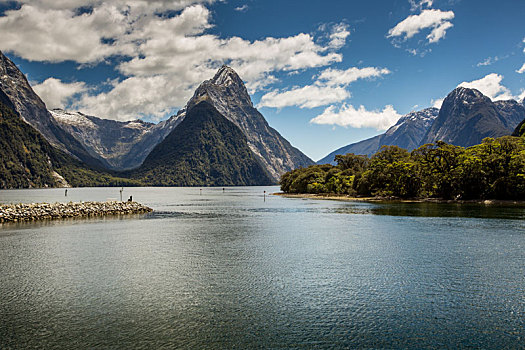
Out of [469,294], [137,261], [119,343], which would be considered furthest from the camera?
[137,261]

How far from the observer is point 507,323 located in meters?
21.9

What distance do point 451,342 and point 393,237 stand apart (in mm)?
36595

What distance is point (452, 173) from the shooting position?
137 meters

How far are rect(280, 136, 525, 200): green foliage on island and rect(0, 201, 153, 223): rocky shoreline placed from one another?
103 m

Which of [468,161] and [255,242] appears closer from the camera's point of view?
[255,242]

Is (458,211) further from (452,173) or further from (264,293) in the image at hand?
(264,293)

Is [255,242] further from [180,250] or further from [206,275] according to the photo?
[206,275]

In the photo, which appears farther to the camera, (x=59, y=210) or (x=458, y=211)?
(x=458, y=211)

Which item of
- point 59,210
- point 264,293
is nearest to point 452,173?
point 59,210

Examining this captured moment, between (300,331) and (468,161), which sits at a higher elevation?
(468,161)

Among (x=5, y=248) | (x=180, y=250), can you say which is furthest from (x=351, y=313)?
(x=5, y=248)

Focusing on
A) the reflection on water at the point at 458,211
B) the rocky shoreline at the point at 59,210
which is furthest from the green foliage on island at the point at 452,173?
the rocky shoreline at the point at 59,210

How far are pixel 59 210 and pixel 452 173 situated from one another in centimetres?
12749

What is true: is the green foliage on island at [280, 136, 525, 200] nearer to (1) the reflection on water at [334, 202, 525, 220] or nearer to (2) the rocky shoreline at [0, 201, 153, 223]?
(1) the reflection on water at [334, 202, 525, 220]
